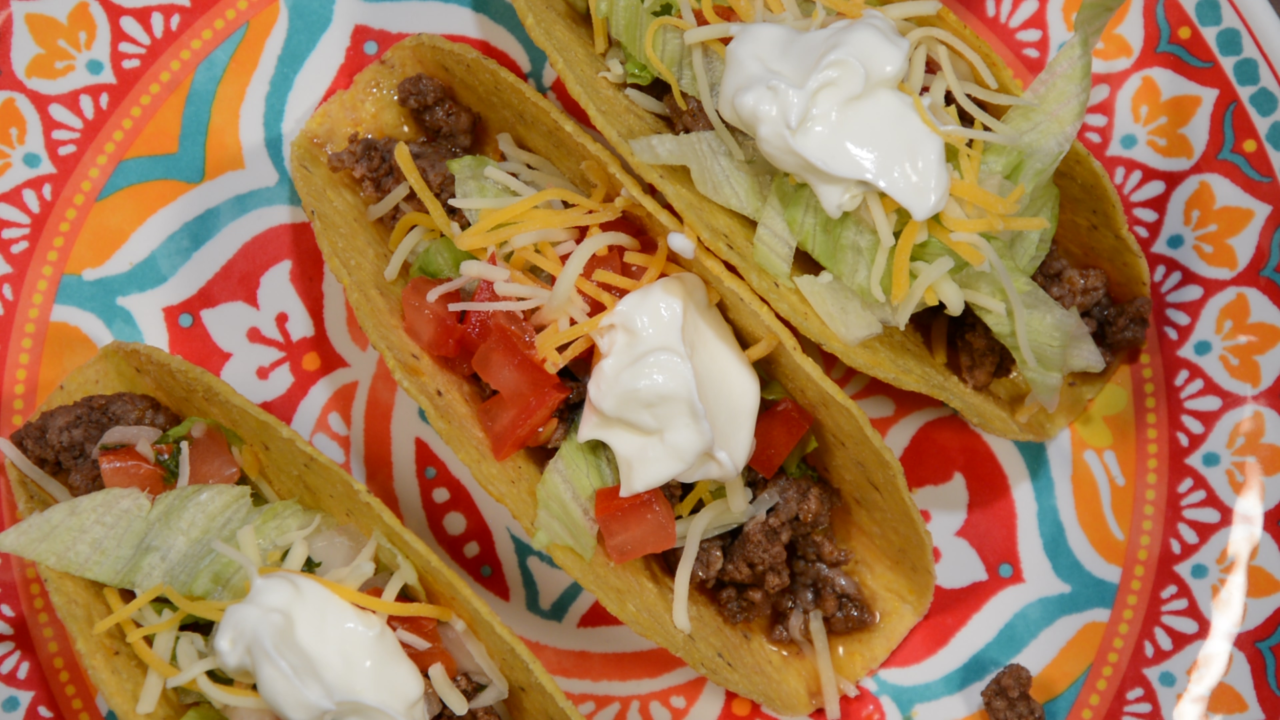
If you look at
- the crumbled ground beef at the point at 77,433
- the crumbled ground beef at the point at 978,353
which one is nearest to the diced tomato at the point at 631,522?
the crumbled ground beef at the point at 978,353

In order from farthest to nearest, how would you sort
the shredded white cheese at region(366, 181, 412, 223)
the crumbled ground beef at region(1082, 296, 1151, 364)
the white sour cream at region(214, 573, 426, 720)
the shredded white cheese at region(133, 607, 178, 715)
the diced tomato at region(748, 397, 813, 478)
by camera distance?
the shredded white cheese at region(366, 181, 412, 223), the crumbled ground beef at region(1082, 296, 1151, 364), the diced tomato at region(748, 397, 813, 478), the shredded white cheese at region(133, 607, 178, 715), the white sour cream at region(214, 573, 426, 720)

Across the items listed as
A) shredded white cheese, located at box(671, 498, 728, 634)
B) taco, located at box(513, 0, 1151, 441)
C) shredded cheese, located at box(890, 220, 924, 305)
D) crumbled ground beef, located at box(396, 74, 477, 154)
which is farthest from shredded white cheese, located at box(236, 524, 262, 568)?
shredded cheese, located at box(890, 220, 924, 305)

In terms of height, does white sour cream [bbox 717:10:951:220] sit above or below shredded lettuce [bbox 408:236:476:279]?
above

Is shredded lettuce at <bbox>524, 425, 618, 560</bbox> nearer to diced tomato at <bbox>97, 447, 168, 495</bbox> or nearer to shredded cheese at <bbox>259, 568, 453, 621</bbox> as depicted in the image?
shredded cheese at <bbox>259, 568, 453, 621</bbox>

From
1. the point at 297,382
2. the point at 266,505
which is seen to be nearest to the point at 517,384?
the point at 266,505

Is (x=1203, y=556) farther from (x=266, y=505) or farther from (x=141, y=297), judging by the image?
(x=141, y=297)
